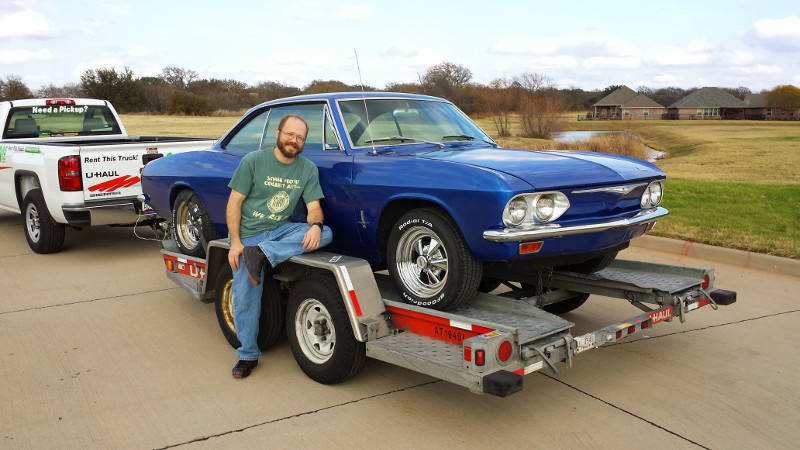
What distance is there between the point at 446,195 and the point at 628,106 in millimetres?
114209

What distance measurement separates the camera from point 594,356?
5.05 metres

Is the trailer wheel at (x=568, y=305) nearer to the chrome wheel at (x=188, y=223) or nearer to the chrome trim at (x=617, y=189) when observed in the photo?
the chrome trim at (x=617, y=189)

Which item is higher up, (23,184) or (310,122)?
(310,122)

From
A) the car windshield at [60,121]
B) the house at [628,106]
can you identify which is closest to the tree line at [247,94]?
the car windshield at [60,121]

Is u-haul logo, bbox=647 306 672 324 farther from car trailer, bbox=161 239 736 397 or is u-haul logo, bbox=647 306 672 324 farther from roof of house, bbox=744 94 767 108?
roof of house, bbox=744 94 767 108

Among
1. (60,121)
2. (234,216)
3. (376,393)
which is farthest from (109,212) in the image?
(376,393)

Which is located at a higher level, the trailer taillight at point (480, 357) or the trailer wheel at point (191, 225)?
the trailer wheel at point (191, 225)

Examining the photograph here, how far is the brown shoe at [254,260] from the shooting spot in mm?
4559

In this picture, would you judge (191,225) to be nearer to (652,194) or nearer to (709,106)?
(652,194)

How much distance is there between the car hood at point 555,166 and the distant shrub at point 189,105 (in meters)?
57.5

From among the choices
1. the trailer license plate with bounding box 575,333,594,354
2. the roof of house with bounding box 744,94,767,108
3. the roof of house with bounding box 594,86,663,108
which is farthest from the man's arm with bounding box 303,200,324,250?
the roof of house with bounding box 744,94,767,108

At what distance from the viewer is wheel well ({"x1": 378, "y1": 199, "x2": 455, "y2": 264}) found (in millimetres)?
4488

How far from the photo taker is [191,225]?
6465mm

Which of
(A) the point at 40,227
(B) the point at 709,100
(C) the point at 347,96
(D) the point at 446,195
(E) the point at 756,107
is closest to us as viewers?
(D) the point at 446,195
